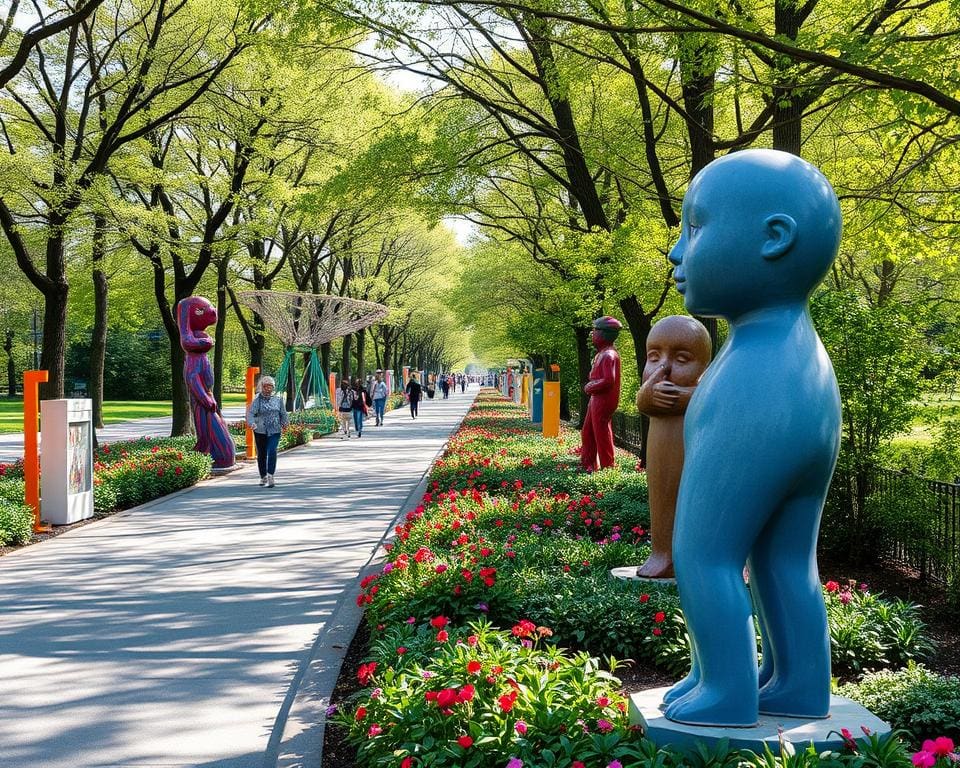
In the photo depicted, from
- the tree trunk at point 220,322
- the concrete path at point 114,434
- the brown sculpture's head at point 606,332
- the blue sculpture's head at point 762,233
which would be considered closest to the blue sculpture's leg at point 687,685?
the blue sculpture's head at point 762,233

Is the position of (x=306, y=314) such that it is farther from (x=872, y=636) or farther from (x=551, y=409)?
(x=872, y=636)

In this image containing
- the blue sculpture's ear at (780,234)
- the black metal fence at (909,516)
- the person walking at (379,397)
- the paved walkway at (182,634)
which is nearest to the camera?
the blue sculpture's ear at (780,234)

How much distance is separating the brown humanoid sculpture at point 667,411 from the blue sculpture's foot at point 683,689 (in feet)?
10.2

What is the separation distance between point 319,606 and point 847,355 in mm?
5624

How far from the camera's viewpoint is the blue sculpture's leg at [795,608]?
3361 mm

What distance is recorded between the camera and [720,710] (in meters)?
3.27

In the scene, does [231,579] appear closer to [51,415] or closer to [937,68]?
[51,415]

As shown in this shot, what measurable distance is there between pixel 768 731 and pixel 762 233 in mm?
1852

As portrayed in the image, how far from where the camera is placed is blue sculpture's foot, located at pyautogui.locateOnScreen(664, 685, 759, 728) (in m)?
3.26

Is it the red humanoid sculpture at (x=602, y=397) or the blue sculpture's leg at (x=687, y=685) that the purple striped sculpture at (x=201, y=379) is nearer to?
the red humanoid sculpture at (x=602, y=397)

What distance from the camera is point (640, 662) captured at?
549 cm

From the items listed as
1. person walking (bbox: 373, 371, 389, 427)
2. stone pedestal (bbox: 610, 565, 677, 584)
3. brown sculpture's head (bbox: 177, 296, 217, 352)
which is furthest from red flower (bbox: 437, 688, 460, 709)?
person walking (bbox: 373, 371, 389, 427)

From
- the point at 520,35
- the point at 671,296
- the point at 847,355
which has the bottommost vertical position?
the point at 847,355

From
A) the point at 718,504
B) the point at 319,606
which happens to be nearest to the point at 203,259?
the point at 319,606
